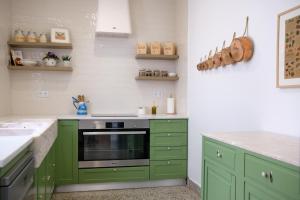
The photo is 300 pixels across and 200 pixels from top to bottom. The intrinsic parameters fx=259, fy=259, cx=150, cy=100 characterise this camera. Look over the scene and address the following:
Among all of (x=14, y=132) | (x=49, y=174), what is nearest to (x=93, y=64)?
(x=49, y=174)

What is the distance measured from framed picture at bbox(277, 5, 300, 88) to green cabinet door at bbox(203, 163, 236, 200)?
0.75m

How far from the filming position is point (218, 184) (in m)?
1.87

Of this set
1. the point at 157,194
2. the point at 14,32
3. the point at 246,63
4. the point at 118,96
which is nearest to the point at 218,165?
the point at 246,63

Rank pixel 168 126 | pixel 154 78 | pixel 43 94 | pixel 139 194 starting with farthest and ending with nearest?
pixel 154 78, pixel 43 94, pixel 168 126, pixel 139 194

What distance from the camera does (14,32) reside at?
3592 millimetres

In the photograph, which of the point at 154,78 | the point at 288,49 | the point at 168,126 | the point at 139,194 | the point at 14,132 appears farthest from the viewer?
the point at 154,78

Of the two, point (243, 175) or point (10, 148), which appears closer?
point (10, 148)

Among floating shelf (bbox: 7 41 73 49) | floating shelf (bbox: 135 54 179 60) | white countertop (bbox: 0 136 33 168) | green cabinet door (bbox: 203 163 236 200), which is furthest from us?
floating shelf (bbox: 135 54 179 60)

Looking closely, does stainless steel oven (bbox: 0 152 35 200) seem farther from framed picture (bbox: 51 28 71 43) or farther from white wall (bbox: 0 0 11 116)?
framed picture (bbox: 51 28 71 43)

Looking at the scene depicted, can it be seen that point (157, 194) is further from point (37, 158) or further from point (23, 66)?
point (23, 66)

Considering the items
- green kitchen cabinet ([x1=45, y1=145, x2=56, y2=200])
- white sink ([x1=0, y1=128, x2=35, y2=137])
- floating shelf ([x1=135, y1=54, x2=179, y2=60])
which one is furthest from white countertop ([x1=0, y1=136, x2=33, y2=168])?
floating shelf ([x1=135, y1=54, x2=179, y2=60])

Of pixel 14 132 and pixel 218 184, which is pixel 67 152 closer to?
pixel 14 132

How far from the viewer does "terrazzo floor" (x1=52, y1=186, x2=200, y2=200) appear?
3.11 m

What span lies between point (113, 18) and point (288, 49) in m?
2.49
